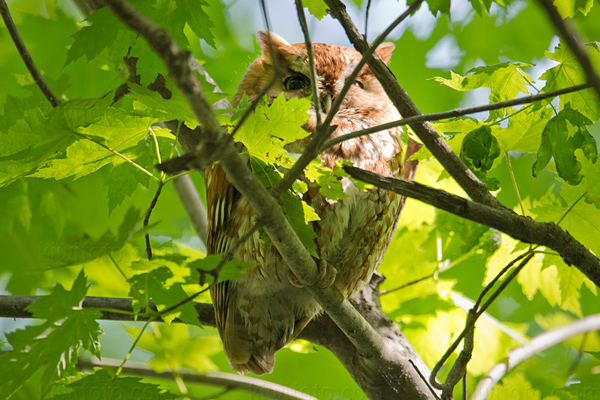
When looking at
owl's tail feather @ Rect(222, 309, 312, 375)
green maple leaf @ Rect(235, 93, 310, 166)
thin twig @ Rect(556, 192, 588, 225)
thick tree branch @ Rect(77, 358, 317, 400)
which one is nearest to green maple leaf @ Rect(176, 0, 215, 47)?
green maple leaf @ Rect(235, 93, 310, 166)

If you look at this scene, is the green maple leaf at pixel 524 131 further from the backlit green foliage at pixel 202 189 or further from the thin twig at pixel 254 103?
the thin twig at pixel 254 103

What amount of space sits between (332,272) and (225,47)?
173 cm

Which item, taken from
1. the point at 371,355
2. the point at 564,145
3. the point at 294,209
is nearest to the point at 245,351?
the point at 371,355

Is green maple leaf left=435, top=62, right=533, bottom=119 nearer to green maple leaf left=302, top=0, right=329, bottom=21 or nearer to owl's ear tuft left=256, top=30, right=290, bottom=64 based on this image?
green maple leaf left=302, top=0, right=329, bottom=21

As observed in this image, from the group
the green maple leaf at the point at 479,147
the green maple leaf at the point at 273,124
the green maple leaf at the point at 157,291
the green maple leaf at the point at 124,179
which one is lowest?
the green maple leaf at the point at 157,291

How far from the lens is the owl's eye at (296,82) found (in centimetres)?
216

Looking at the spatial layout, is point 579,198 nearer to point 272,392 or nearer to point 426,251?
point 426,251

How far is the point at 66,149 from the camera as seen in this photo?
1.24 m

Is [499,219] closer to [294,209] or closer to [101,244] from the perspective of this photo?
[294,209]

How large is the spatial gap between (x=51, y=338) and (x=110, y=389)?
0.28 metres

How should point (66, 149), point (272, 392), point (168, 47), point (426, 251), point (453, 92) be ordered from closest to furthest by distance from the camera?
point (168, 47) → point (66, 149) → point (272, 392) → point (426, 251) → point (453, 92)

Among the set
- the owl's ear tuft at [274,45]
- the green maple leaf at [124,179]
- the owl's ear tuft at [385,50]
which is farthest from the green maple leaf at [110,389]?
the owl's ear tuft at [385,50]

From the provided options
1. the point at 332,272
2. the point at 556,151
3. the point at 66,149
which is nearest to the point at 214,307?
A: the point at 332,272

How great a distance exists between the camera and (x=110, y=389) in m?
1.36
